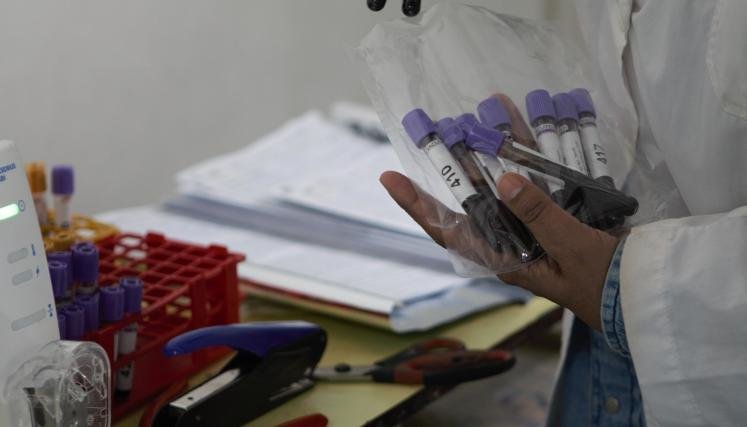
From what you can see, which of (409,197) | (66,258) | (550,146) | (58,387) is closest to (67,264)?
(66,258)

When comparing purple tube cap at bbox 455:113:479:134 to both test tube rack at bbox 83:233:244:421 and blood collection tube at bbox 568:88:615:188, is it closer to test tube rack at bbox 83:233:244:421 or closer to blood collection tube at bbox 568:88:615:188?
blood collection tube at bbox 568:88:615:188

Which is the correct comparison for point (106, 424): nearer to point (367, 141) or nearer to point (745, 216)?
point (745, 216)

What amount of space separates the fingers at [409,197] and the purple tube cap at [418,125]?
30 millimetres

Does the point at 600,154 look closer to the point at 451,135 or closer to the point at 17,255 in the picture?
the point at 451,135

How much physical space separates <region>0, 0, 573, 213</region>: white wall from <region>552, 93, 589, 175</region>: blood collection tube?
25cm

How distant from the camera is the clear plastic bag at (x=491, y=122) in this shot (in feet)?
2.17

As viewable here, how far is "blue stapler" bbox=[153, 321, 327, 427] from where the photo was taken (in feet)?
2.23

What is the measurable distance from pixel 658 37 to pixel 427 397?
0.34 meters

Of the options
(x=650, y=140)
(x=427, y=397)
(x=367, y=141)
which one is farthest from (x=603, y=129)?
(x=367, y=141)

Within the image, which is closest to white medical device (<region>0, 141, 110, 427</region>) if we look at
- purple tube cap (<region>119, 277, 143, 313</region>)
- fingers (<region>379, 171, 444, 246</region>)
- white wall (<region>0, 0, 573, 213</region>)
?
purple tube cap (<region>119, 277, 143, 313</region>)

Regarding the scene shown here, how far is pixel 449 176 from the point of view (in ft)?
2.15

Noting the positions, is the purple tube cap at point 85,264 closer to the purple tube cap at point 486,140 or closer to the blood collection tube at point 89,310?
the blood collection tube at point 89,310

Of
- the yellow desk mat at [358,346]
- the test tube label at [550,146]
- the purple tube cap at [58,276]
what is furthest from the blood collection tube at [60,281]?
the test tube label at [550,146]

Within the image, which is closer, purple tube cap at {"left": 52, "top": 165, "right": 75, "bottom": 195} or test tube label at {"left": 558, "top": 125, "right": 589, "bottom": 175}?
test tube label at {"left": 558, "top": 125, "right": 589, "bottom": 175}
